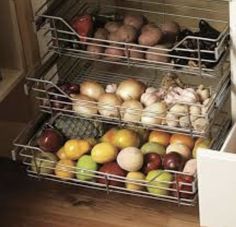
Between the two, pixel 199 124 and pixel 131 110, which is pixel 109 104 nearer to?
pixel 131 110

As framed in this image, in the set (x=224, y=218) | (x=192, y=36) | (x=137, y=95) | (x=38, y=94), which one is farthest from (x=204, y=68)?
(x=38, y=94)

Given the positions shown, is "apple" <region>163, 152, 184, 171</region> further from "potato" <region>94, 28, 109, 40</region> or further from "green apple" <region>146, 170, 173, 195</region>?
"potato" <region>94, 28, 109, 40</region>

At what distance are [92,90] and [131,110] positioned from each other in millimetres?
130

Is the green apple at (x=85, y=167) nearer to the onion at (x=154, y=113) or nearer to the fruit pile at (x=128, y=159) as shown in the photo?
the fruit pile at (x=128, y=159)

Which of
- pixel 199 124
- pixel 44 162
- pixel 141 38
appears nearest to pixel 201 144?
pixel 199 124

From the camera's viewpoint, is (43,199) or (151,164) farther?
(43,199)

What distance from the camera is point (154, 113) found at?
1.78m

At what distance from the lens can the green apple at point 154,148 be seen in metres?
1.85

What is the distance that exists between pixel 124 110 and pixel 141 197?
11.7 inches

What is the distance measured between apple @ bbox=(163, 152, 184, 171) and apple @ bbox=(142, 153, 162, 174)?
0.08 feet

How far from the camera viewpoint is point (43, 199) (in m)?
2.01

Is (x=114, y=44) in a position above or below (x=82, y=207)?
above

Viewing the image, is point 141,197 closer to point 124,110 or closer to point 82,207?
point 82,207

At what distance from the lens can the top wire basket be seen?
5.63ft
